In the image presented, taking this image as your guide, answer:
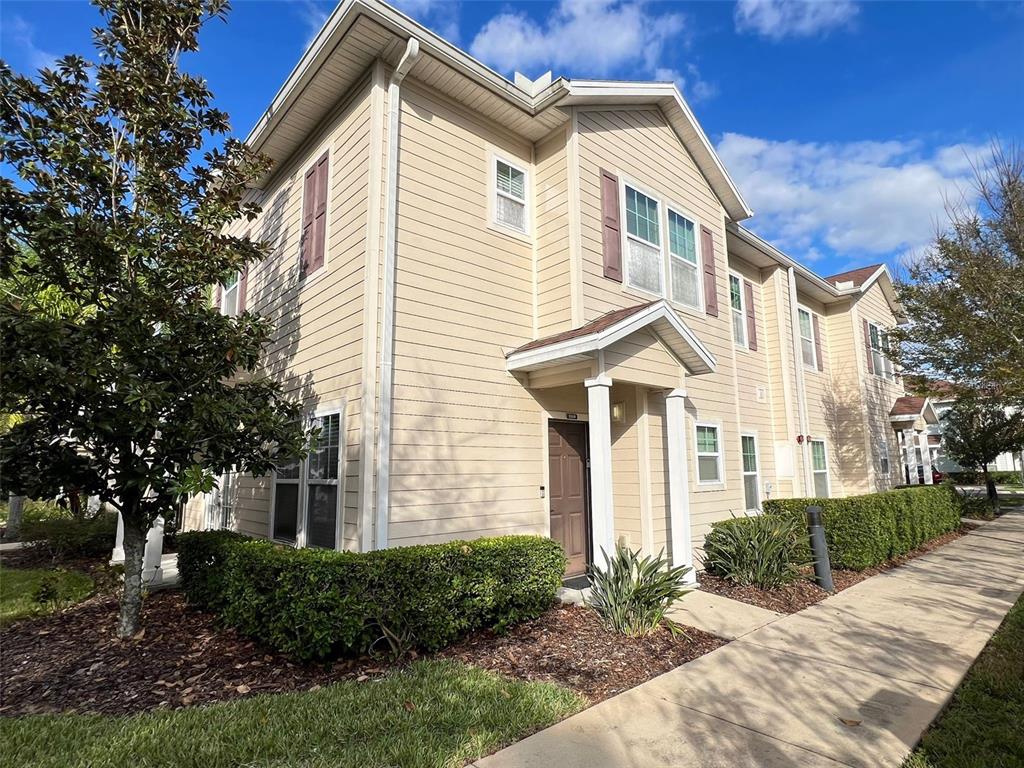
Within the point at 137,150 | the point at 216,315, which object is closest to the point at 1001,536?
the point at 216,315

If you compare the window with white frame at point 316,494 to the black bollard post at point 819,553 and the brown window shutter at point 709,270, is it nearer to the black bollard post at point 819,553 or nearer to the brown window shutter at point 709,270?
the black bollard post at point 819,553

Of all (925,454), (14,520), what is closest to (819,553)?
(925,454)

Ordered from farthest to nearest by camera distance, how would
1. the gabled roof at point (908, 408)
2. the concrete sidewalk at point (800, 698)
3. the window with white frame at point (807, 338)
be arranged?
1. the gabled roof at point (908, 408)
2. the window with white frame at point (807, 338)
3. the concrete sidewalk at point (800, 698)

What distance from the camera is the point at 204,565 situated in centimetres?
639

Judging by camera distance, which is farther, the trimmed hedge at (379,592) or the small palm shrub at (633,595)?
the small palm shrub at (633,595)

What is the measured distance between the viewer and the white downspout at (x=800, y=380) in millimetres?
12188

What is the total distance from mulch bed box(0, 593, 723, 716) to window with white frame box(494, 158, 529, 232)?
4.97 metres

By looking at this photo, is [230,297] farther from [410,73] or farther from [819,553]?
[819,553]

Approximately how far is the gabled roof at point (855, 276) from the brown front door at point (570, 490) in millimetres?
11189

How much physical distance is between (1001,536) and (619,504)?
34.1ft

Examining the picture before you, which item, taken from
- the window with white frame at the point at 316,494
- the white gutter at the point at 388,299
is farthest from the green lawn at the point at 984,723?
the window with white frame at the point at 316,494

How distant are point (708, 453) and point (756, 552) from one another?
2.13 meters

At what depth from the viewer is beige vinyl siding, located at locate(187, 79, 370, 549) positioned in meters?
6.15

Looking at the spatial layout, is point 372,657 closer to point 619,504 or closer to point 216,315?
point 216,315
